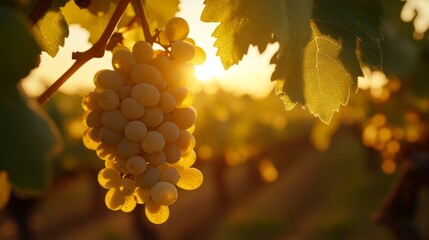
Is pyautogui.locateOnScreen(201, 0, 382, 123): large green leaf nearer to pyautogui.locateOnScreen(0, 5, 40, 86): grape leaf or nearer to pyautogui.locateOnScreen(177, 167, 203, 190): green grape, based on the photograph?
pyautogui.locateOnScreen(177, 167, 203, 190): green grape

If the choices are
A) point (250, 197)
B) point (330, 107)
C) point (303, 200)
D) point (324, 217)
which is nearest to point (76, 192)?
point (250, 197)

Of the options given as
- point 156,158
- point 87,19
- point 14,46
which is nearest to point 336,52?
point 156,158

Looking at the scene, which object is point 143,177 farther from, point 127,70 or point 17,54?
point 17,54

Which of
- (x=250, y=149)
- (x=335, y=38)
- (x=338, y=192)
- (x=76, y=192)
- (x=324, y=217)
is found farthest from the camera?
(x=76, y=192)

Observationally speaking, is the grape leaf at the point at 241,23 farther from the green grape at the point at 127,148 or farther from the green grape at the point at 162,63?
the green grape at the point at 127,148

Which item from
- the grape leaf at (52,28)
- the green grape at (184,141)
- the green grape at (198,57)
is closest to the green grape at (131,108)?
the green grape at (184,141)

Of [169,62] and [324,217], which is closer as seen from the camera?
[169,62]

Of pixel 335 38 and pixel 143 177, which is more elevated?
pixel 335 38

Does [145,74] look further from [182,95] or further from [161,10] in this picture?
[161,10]
